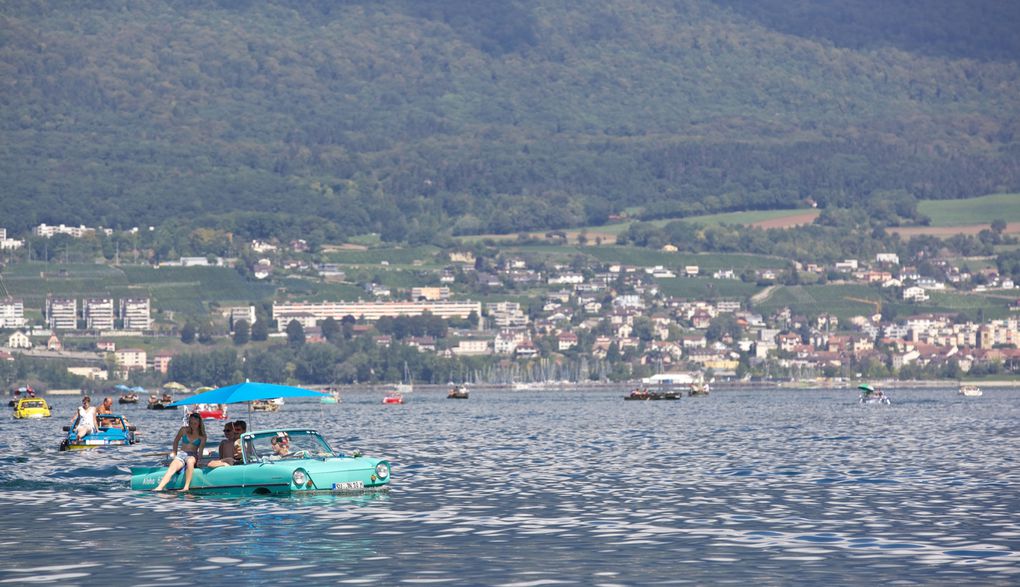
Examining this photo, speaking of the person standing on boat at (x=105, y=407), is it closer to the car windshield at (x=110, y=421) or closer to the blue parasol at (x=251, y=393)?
the car windshield at (x=110, y=421)

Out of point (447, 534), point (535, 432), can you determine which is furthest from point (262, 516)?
point (535, 432)

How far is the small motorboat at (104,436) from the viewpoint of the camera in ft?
263

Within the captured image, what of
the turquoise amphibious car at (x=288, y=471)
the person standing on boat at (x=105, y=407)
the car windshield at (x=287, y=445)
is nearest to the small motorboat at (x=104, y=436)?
the person standing on boat at (x=105, y=407)

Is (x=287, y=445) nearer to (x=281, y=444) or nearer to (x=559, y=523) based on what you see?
(x=281, y=444)

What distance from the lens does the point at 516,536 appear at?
41.5m

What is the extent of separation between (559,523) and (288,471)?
9217mm

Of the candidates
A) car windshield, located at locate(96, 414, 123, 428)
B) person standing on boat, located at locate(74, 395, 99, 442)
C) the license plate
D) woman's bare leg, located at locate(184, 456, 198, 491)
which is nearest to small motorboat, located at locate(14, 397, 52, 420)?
car windshield, located at locate(96, 414, 123, 428)

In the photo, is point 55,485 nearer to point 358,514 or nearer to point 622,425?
point 358,514

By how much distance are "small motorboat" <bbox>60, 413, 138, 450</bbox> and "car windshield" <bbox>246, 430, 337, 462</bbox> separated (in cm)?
2925

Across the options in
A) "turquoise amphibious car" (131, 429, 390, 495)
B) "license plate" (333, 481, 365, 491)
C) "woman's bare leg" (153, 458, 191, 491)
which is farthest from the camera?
"woman's bare leg" (153, 458, 191, 491)

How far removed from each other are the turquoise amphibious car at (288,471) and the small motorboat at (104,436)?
27984 millimetres

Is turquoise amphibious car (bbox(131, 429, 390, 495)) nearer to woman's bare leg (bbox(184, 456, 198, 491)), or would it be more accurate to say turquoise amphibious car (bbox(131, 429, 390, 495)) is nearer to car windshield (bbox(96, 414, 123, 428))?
woman's bare leg (bbox(184, 456, 198, 491))

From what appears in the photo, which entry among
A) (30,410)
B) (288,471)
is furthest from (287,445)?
(30,410)

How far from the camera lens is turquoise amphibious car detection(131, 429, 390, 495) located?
5059cm
